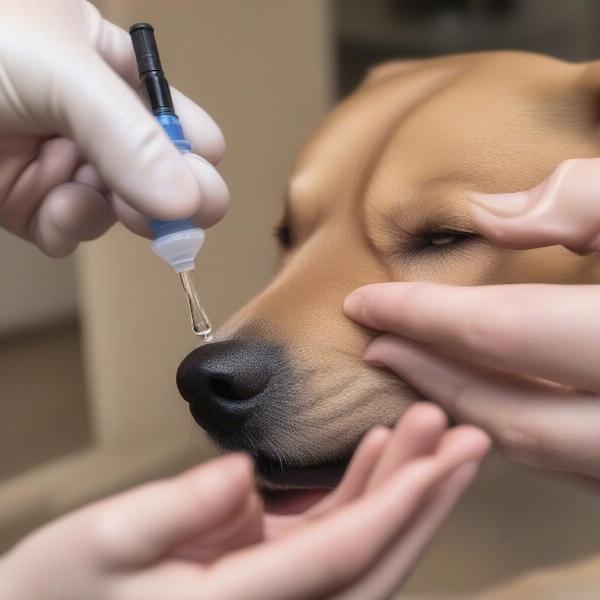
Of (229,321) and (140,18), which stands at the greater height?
(140,18)

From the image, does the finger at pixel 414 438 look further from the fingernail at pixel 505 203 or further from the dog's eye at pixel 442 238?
the dog's eye at pixel 442 238

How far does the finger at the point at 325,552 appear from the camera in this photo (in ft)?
1.27

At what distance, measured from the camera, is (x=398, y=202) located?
2.60 feet

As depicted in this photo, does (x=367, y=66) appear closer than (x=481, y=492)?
No

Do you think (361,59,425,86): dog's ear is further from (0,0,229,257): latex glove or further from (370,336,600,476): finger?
(370,336,600,476): finger

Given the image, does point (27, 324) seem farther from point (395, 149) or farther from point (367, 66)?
point (367, 66)

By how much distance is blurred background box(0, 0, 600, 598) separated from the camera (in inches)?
55.4

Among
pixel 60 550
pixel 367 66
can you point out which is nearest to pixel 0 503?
pixel 60 550

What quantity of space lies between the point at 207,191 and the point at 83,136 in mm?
108

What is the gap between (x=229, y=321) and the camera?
76cm

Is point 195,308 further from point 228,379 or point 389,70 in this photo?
point 389,70

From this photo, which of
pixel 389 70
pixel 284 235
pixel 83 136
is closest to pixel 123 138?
pixel 83 136

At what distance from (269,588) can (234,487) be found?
5 centimetres

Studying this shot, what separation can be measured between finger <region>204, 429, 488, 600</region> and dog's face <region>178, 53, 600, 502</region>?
0.29m
